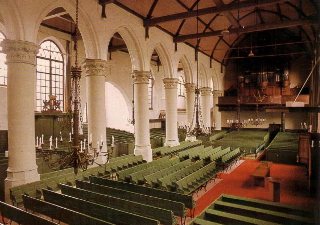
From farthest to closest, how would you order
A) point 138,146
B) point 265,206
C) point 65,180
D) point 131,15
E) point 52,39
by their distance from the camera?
point 52,39 < point 138,146 < point 131,15 < point 65,180 < point 265,206

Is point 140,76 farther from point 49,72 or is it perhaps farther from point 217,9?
point 49,72

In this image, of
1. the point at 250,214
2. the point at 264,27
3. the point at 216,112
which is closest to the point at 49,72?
the point at 264,27

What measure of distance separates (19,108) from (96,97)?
11.3ft

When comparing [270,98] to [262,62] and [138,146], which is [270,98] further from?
[138,146]

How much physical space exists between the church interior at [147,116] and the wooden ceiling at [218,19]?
0.08m

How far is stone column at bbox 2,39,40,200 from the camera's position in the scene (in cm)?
767

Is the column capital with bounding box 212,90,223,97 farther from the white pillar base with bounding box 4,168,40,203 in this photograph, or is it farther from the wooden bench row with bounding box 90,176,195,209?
the white pillar base with bounding box 4,168,40,203

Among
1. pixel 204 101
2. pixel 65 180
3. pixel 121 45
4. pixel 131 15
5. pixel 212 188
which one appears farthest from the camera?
pixel 204 101

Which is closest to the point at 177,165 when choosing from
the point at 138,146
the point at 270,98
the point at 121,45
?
the point at 138,146

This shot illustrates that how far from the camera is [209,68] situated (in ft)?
76.6

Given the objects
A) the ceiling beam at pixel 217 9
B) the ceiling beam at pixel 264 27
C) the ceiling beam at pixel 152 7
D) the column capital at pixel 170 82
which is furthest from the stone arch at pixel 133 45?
the ceiling beam at pixel 264 27

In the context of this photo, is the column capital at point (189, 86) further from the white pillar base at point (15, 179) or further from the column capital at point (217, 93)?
the white pillar base at point (15, 179)

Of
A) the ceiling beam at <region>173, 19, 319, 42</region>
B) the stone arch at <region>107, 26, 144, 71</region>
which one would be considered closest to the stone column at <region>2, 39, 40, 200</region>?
the stone arch at <region>107, 26, 144, 71</region>

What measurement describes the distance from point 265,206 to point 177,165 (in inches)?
167
